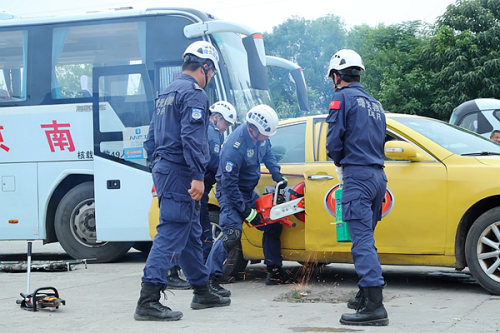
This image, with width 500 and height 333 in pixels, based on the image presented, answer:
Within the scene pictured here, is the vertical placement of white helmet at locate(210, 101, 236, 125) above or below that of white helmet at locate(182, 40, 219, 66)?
→ below

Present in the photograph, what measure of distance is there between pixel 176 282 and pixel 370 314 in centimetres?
251

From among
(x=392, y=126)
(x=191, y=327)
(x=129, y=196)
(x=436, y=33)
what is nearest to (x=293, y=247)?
(x=392, y=126)

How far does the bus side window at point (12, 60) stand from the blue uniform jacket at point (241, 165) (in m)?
4.57

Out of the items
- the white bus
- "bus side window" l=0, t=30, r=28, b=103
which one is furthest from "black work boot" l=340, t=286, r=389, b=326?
"bus side window" l=0, t=30, r=28, b=103

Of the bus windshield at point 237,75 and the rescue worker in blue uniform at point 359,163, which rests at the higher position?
the bus windshield at point 237,75

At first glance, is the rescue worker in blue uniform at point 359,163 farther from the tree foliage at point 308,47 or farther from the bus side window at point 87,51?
the tree foliage at point 308,47

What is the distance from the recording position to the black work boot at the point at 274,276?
6.22m

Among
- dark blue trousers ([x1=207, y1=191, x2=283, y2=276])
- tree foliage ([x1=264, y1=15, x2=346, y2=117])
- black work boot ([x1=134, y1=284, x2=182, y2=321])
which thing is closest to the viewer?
black work boot ([x1=134, y1=284, x2=182, y2=321])

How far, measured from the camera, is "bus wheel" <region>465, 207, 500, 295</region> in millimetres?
5129

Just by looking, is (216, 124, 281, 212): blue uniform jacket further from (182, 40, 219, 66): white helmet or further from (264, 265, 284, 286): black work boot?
(182, 40, 219, 66): white helmet

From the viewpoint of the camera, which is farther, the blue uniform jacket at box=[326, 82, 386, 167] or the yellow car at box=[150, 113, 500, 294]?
the yellow car at box=[150, 113, 500, 294]

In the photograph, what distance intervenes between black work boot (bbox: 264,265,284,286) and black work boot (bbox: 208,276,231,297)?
2.60 feet

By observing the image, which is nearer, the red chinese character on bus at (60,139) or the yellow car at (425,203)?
the yellow car at (425,203)

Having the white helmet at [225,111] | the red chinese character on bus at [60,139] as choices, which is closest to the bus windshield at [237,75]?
the white helmet at [225,111]
